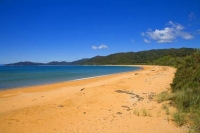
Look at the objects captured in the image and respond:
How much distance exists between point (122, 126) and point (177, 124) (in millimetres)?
1743

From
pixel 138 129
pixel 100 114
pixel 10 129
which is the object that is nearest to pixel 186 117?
pixel 138 129

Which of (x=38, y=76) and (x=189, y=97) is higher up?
(x=189, y=97)

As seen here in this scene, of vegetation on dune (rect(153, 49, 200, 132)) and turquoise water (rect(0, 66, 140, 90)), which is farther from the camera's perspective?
turquoise water (rect(0, 66, 140, 90))

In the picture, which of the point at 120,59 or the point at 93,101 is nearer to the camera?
the point at 93,101

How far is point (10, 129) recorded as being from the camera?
5816mm

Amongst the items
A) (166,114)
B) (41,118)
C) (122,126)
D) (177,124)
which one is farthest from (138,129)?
(41,118)

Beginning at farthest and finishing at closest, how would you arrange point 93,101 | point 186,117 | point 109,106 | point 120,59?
point 120,59, point 93,101, point 109,106, point 186,117

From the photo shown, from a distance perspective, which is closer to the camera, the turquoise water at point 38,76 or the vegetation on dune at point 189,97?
the vegetation on dune at point 189,97

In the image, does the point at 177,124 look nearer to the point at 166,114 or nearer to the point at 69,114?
the point at 166,114

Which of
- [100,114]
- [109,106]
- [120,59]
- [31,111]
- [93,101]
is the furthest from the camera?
[120,59]

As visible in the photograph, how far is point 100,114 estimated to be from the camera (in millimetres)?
7078

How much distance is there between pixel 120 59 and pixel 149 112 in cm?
16983

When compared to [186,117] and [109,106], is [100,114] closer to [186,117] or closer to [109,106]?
[109,106]

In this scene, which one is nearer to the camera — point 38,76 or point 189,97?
point 189,97
